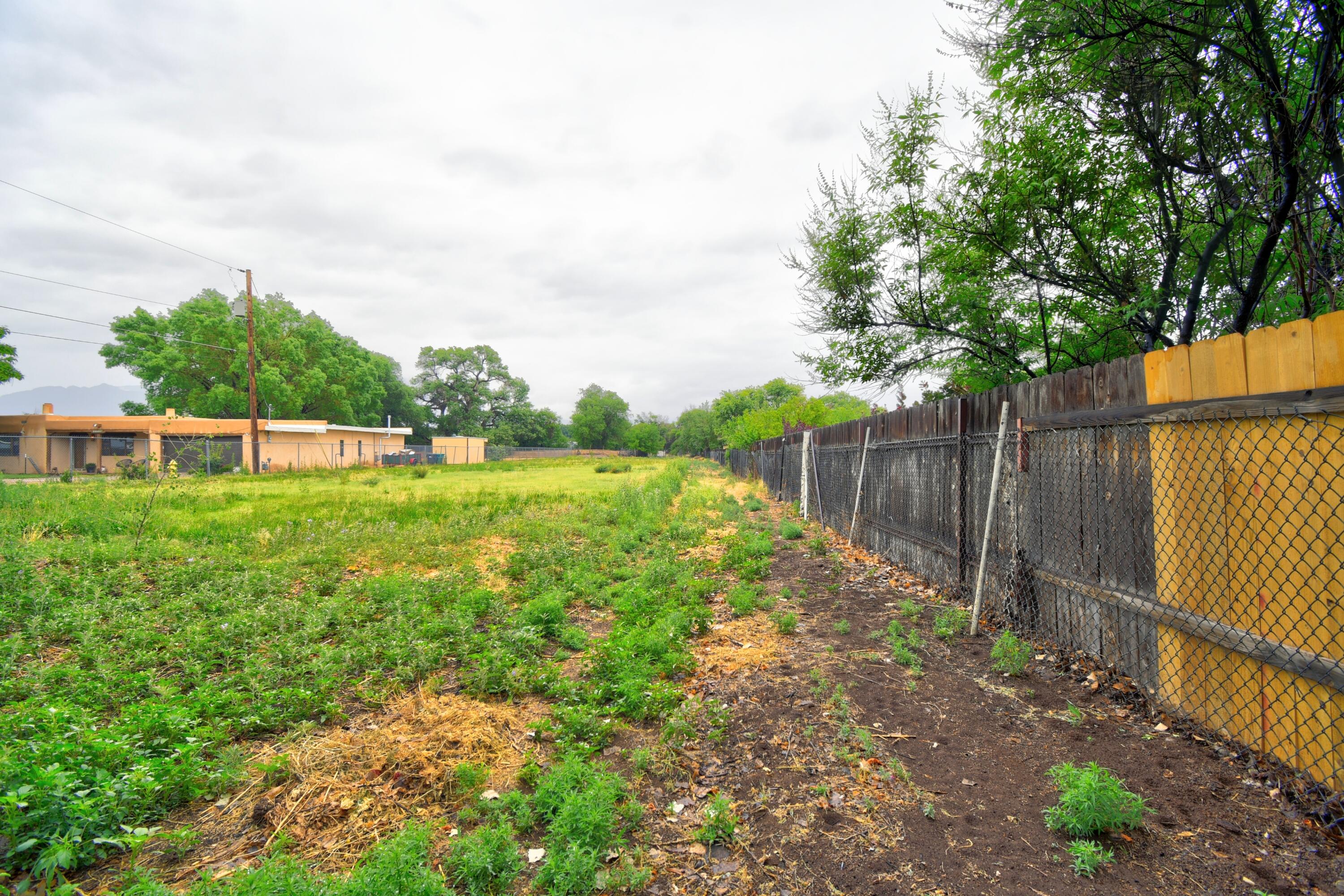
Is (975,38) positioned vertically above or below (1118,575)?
above

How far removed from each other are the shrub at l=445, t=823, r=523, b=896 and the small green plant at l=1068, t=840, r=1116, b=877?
83.5 inches

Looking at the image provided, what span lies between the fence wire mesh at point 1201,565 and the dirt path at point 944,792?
242 millimetres

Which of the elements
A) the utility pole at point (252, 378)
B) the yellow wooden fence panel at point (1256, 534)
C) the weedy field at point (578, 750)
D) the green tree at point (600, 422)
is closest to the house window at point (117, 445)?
the utility pole at point (252, 378)

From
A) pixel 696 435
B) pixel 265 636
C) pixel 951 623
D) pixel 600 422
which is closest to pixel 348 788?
pixel 265 636

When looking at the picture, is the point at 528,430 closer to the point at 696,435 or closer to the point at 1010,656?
the point at 696,435

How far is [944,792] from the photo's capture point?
2623mm

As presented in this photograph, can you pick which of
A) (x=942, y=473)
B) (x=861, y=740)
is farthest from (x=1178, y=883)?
(x=942, y=473)

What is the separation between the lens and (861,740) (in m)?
3.10

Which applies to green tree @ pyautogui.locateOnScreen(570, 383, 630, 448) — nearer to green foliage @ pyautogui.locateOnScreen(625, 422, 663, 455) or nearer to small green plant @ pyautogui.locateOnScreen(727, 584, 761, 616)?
green foliage @ pyautogui.locateOnScreen(625, 422, 663, 455)

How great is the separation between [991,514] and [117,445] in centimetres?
4759

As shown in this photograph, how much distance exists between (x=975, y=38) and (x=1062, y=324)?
13.9ft

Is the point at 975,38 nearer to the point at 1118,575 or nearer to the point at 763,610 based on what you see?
the point at 1118,575

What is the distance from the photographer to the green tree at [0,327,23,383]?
3134 cm

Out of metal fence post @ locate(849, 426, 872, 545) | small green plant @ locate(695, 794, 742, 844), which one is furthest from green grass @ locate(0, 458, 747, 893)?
A: metal fence post @ locate(849, 426, 872, 545)
